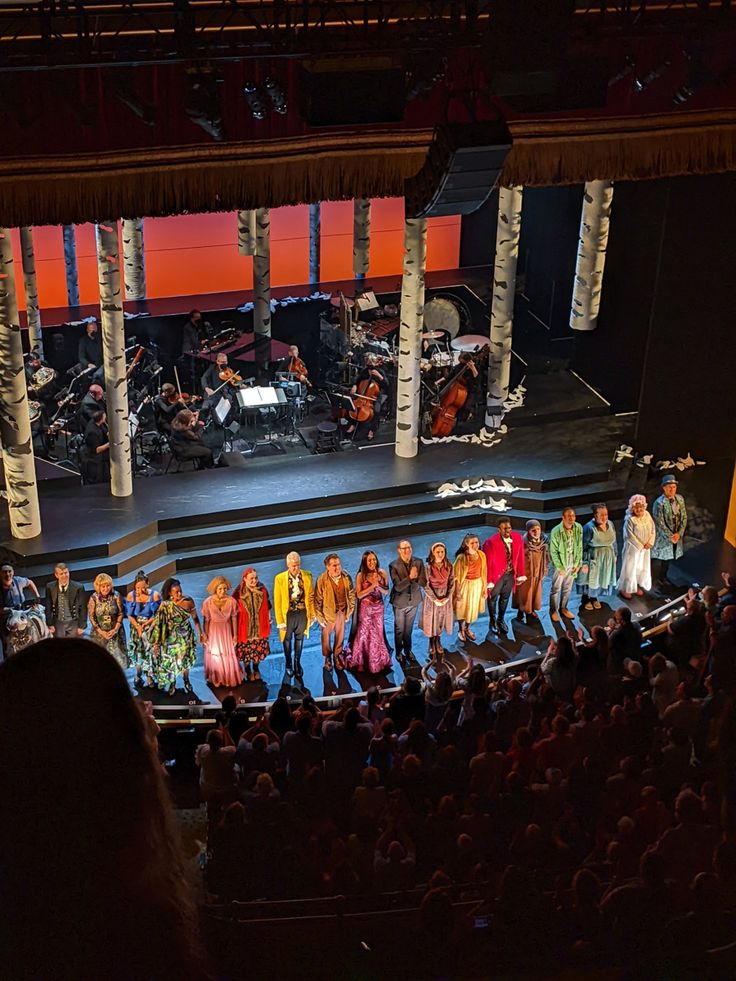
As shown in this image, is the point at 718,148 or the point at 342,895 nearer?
the point at 342,895

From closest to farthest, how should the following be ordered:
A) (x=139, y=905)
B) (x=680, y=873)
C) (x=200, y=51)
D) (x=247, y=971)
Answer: (x=139, y=905) → (x=247, y=971) → (x=680, y=873) → (x=200, y=51)

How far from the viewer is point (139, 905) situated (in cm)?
129

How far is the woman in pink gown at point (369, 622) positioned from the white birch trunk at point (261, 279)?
4819 mm

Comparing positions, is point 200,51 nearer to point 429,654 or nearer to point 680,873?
point 429,654

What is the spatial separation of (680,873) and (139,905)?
15.8 ft

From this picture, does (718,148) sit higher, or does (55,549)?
(718,148)

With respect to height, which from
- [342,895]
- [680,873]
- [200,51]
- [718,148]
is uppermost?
[200,51]

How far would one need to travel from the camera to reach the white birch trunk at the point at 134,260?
15.6m

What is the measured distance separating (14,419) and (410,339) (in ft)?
12.0

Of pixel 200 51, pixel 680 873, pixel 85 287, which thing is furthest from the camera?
pixel 85 287

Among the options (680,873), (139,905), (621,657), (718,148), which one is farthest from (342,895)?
(718,148)

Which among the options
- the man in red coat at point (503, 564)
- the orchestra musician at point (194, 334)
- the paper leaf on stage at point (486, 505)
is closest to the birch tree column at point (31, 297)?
the orchestra musician at point (194, 334)

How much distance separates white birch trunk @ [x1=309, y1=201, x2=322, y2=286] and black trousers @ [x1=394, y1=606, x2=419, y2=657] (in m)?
7.80

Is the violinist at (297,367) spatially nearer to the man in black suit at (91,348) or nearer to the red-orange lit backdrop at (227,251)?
the man in black suit at (91,348)
